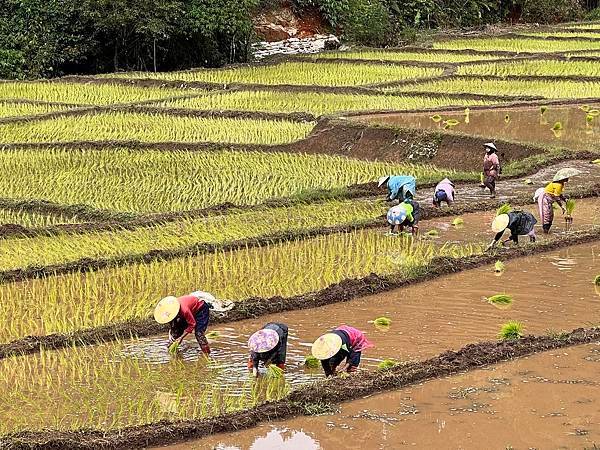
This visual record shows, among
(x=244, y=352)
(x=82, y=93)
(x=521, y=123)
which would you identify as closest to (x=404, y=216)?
(x=244, y=352)

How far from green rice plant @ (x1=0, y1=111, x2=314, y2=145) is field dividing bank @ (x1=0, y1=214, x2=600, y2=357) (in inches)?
201

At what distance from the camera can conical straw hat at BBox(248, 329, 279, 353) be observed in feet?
19.0

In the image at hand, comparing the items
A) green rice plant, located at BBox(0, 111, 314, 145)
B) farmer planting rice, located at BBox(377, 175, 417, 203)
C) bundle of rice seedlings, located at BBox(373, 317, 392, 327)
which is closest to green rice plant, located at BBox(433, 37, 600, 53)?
green rice plant, located at BBox(0, 111, 314, 145)

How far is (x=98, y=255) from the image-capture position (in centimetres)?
863

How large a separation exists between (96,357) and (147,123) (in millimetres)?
8828

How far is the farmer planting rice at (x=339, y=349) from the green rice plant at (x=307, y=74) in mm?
13415

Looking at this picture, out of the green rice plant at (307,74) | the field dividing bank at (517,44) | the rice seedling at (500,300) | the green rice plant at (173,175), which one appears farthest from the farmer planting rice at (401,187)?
the field dividing bank at (517,44)

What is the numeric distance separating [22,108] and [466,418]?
41.5 feet

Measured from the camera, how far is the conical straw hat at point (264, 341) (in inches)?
228

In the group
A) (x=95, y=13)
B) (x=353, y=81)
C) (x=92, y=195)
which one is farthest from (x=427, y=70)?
(x=92, y=195)

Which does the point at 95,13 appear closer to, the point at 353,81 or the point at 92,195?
the point at 353,81

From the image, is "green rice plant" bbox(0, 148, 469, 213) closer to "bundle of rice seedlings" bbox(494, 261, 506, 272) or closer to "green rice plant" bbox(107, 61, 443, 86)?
"bundle of rice seedlings" bbox(494, 261, 506, 272)

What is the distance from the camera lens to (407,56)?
23047mm

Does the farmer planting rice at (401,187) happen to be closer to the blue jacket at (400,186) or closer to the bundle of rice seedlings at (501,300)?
the blue jacket at (400,186)
